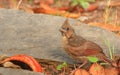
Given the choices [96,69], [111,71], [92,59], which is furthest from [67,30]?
[111,71]


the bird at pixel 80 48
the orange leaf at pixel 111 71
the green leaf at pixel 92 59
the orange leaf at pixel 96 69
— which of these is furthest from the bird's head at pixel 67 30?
the orange leaf at pixel 111 71

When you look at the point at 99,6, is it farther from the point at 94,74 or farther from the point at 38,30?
the point at 94,74

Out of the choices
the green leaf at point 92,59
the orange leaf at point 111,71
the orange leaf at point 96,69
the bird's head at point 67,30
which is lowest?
the orange leaf at point 111,71

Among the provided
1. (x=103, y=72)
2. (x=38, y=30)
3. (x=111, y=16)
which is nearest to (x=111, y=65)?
(x=103, y=72)

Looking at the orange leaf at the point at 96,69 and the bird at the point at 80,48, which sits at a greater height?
the bird at the point at 80,48

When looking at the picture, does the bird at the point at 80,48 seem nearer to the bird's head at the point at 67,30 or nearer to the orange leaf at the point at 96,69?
the bird's head at the point at 67,30

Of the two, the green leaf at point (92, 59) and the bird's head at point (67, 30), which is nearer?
the green leaf at point (92, 59)

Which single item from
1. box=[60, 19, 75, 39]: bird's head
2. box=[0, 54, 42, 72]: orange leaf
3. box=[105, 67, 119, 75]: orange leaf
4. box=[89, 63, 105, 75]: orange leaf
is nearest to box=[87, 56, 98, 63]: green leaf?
box=[89, 63, 105, 75]: orange leaf

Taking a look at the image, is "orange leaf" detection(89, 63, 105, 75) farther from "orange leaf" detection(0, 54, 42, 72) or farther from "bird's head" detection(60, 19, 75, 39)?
"orange leaf" detection(0, 54, 42, 72)
